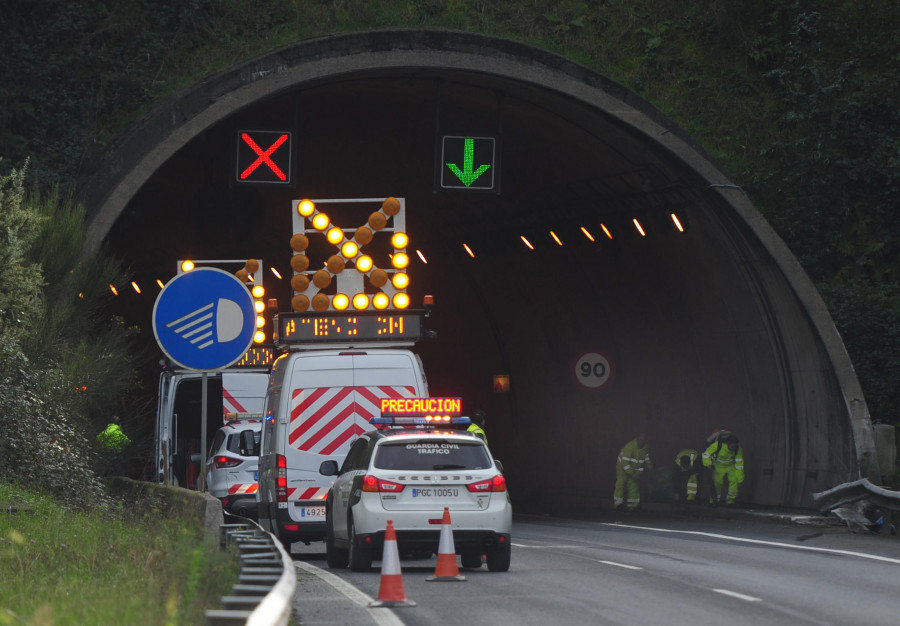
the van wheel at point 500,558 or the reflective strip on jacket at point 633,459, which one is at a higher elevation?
the reflective strip on jacket at point 633,459

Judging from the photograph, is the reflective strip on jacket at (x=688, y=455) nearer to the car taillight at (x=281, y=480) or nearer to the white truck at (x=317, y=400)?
the white truck at (x=317, y=400)

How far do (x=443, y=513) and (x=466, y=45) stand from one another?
10.5m

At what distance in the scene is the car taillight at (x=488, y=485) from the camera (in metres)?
15.5

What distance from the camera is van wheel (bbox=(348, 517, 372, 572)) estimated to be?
1553 cm

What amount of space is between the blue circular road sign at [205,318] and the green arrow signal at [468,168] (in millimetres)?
11129

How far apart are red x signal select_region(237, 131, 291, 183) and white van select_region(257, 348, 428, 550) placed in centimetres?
530

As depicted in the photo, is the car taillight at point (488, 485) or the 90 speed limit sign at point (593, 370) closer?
the car taillight at point (488, 485)

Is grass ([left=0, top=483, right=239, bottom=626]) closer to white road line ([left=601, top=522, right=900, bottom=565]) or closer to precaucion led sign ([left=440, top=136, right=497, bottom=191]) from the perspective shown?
white road line ([left=601, top=522, right=900, bottom=565])

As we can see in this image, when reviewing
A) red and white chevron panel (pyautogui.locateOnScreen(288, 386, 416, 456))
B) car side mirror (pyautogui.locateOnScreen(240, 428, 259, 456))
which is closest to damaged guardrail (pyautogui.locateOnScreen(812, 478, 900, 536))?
red and white chevron panel (pyautogui.locateOnScreen(288, 386, 416, 456))

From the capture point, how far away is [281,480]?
18.1 m

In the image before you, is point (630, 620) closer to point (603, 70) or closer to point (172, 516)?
point (172, 516)

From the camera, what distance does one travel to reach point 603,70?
2523 cm

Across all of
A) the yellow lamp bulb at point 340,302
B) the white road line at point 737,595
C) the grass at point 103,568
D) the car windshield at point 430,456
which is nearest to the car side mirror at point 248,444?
the yellow lamp bulb at point 340,302

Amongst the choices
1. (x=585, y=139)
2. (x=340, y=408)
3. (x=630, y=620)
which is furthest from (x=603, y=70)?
(x=630, y=620)
